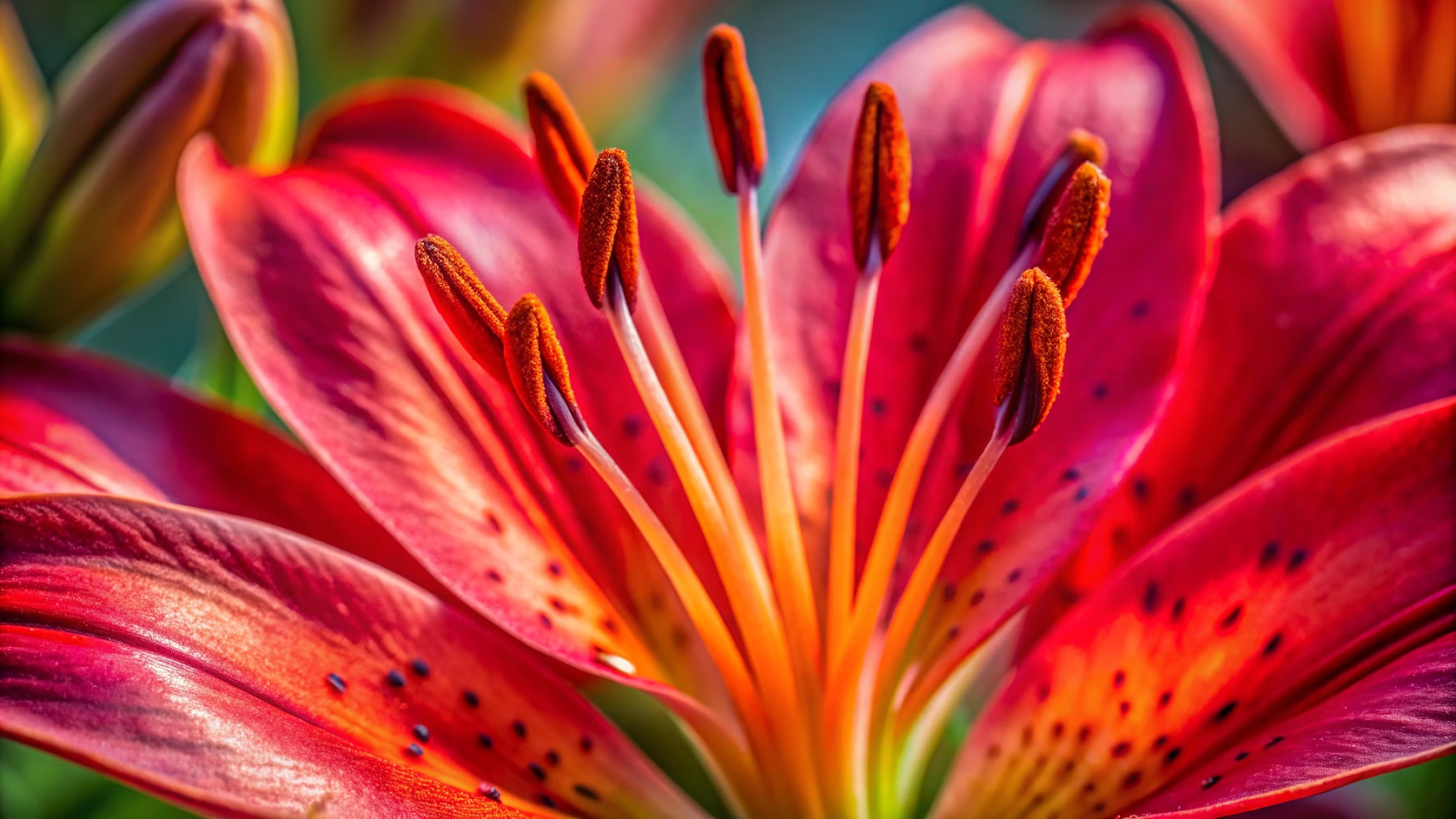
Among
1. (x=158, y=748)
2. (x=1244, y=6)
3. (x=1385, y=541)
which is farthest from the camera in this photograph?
(x=1244, y=6)

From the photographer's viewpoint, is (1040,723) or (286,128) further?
(286,128)

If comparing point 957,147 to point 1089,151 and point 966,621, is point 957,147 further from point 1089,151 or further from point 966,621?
point 966,621

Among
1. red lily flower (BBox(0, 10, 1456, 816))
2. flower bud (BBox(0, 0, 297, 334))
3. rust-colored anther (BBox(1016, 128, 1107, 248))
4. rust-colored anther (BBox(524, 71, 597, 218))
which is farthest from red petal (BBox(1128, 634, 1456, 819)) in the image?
flower bud (BBox(0, 0, 297, 334))

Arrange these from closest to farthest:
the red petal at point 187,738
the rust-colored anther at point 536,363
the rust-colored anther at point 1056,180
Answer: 1. the red petal at point 187,738
2. the rust-colored anther at point 536,363
3. the rust-colored anther at point 1056,180

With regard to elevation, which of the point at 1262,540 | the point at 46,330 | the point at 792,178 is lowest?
the point at 46,330

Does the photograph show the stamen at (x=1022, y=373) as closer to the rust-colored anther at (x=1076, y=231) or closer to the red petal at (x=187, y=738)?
the rust-colored anther at (x=1076, y=231)

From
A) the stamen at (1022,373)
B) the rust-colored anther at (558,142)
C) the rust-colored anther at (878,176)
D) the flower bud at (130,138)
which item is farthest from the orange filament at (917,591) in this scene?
the flower bud at (130,138)

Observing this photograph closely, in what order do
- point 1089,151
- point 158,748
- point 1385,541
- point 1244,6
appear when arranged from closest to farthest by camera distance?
point 158,748
point 1385,541
point 1089,151
point 1244,6

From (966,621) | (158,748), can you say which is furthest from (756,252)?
(158,748)
